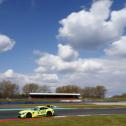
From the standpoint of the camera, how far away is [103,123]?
27594 millimetres

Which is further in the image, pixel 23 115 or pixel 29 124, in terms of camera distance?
pixel 23 115

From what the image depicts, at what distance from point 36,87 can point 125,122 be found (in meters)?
167

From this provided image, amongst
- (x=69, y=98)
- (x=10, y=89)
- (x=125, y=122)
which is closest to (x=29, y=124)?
(x=125, y=122)

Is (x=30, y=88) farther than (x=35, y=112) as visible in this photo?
Yes

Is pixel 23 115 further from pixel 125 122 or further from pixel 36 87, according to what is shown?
pixel 36 87

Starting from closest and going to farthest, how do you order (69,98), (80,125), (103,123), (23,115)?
(80,125) < (103,123) < (23,115) < (69,98)

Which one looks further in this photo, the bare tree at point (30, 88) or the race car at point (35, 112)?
the bare tree at point (30, 88)

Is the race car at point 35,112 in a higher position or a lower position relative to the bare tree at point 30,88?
lower

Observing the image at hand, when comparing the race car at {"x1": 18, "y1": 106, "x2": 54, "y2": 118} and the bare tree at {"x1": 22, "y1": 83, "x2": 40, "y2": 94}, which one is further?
the bare tree at {"x1": 22, "y1": 83, "x2": 40, "y2": 94}

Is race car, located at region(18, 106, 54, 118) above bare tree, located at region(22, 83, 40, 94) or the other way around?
the other way around

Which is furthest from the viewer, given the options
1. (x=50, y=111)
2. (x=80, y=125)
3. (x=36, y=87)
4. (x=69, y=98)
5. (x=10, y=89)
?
(x=36, y=87)

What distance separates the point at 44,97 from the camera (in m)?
127

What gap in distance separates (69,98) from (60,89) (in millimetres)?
74365

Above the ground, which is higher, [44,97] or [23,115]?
[44,97]
